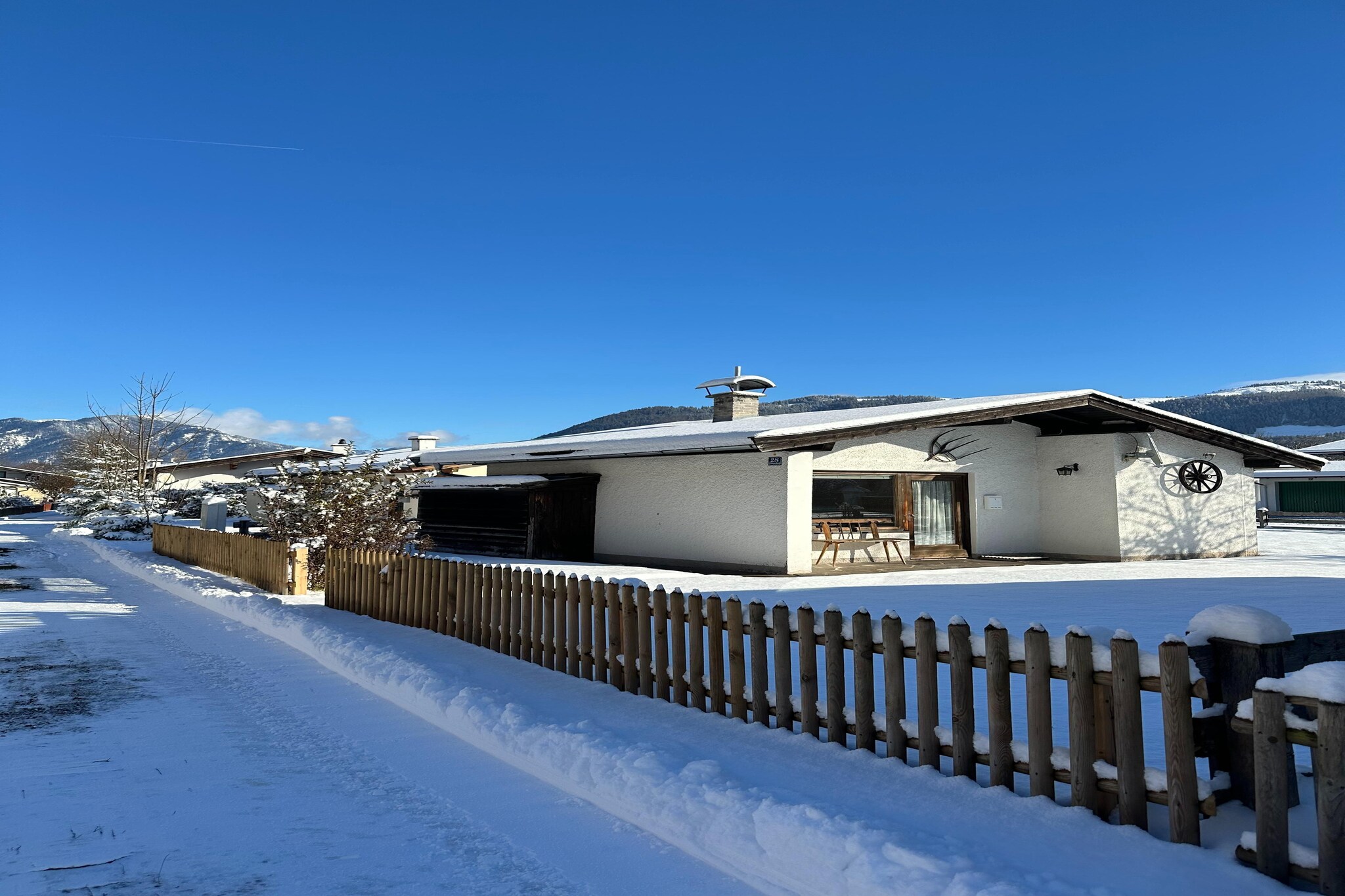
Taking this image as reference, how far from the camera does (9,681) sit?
6531 mm

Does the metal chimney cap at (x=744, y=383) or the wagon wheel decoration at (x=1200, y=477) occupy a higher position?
the metal chimney cap at (x=744, y=383)

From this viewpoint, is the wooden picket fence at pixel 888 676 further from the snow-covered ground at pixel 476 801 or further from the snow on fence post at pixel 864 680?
the snow-covered ground at pixel 476 801

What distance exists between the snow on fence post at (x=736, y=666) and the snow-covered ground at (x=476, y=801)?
193 millimetres

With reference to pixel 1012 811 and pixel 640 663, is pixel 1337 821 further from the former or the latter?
pixel 640 663

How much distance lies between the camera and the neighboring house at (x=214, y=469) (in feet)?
128

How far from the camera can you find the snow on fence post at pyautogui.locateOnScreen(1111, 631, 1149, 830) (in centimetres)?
327

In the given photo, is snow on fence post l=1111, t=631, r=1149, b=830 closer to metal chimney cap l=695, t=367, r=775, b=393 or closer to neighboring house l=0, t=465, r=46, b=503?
metal chimney cap l=695, t=367, r=775, b=393

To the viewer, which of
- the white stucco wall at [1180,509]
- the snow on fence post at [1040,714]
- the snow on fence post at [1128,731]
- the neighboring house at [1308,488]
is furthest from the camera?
the neighboring house at [1308,488]

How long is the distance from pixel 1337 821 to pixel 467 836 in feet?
10.4

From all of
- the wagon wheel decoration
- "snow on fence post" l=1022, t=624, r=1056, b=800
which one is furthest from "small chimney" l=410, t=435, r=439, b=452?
"snow on fence post" l=1022, t=624, r=1056, b=800

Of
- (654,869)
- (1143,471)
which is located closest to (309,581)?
(654,869)

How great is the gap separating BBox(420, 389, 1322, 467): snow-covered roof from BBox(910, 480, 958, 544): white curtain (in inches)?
64.7

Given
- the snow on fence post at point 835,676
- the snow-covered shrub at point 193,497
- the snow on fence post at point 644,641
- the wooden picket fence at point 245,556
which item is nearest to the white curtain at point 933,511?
the wooden picket fence at point 245,556

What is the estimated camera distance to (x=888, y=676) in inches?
165
